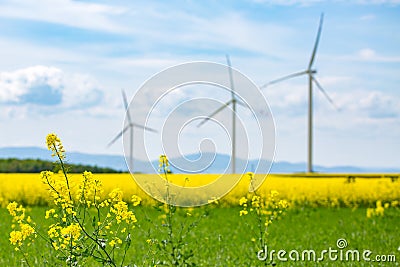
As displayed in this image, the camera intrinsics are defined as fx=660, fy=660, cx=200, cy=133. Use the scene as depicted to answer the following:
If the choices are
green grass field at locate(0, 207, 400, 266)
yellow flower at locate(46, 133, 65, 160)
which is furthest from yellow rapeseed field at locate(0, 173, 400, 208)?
yellow flower at locate(46, 133, 65, 160)

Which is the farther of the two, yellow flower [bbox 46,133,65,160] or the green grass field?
the green grass field

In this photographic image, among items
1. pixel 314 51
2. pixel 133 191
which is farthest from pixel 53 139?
pixel 314 51

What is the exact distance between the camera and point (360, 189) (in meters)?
20.9

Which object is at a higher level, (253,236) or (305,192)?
(305,192)

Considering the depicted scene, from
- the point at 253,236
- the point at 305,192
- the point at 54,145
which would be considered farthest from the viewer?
the point at 305,192

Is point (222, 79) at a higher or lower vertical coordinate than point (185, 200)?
higher

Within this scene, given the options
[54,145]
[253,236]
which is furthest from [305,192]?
[54,145]

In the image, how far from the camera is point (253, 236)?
40.2 ft

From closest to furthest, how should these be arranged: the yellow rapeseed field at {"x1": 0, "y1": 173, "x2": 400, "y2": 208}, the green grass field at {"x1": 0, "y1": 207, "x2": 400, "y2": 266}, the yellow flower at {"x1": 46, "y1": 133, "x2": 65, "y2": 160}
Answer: the yellow flower at {"x1": 46, "y1": 133, "x2": 65, "y2": 160} < the green grass field at {"x1": 0, "y1": 207, "x2": 400, "y2": 266} < the yellow rapeseed field at {"x1": 0, "y1": 173, "x2": 400, "y2": 208}

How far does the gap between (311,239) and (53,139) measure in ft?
25.4

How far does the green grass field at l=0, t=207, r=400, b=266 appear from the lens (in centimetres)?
930

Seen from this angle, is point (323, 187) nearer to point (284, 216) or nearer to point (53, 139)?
point (284, 216)

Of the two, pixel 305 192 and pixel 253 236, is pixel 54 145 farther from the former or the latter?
pixel 305 192

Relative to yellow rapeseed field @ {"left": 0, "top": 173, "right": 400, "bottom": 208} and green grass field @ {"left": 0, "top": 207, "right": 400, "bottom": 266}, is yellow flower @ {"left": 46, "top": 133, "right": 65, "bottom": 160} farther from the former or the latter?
yellow rapeseed field @ {"left": 0, "top": 173, "right": 400, "bottom": 208}
